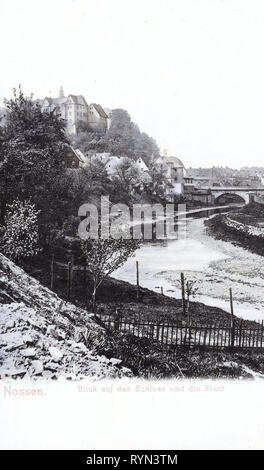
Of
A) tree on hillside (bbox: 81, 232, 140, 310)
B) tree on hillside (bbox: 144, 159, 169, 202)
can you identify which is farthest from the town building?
tree on hillside (bbox: 81, 232, 140, 310)

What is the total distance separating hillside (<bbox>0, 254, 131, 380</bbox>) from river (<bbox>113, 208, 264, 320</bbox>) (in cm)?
758

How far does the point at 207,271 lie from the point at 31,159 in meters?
10.5

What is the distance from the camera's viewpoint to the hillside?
24.6 feet

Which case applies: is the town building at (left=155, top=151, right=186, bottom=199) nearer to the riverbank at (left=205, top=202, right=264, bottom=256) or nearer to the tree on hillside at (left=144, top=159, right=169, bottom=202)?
the tree on hillside at (left=144, top=159, right=169, bottom=202)

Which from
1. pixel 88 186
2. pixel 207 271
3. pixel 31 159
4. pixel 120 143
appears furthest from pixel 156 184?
pixel 31 159

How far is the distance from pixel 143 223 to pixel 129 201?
25.1 ft

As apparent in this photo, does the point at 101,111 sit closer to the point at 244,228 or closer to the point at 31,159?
the point at 244,228

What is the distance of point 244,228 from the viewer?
109ft

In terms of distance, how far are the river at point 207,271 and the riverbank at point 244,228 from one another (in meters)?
1.37

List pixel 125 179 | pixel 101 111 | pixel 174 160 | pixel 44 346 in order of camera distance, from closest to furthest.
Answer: pixel 44 346
pixel 125 179
pixel 101 111
pixel 174 160

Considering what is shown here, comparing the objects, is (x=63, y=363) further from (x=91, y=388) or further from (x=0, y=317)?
(x=0, y=317)

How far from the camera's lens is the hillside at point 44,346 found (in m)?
7.50
